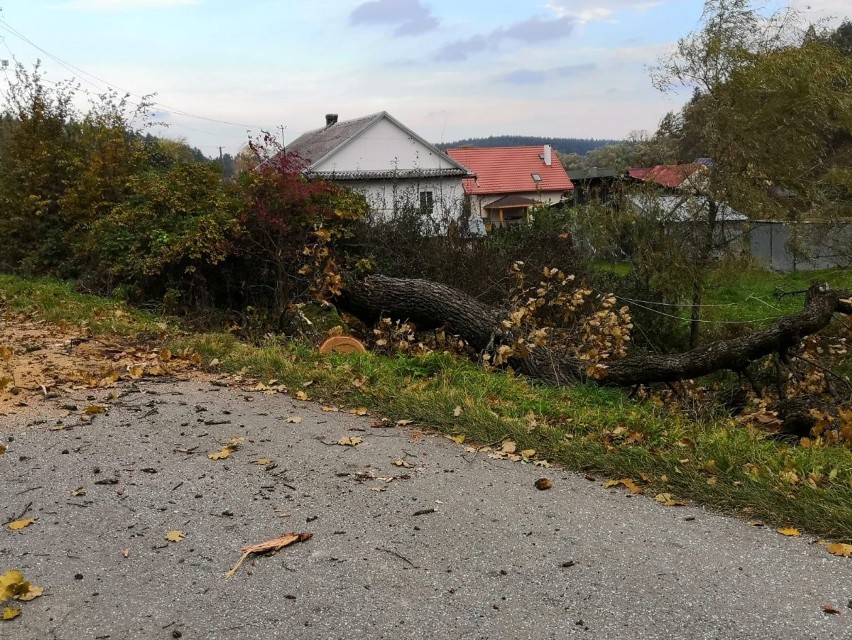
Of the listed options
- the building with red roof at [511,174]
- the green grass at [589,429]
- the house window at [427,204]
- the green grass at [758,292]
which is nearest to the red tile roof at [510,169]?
the building with red roof at [511,174]

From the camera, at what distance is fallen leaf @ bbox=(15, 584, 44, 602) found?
9.37 ft

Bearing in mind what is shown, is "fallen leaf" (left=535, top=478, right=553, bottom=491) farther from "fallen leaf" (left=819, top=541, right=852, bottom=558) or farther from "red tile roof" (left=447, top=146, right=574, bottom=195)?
"red tile roof" (left=447, top=146, right=574, bottom=195)

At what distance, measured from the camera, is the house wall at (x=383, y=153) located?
33.9m

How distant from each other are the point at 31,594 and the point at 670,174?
1409 centimetres

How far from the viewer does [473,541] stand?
3371mm

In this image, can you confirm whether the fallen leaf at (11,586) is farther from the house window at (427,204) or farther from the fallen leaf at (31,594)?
the house window at (427,204)

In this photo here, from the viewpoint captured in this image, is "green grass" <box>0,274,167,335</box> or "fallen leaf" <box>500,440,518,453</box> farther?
"green grass" <box>0,274,167,335</box>

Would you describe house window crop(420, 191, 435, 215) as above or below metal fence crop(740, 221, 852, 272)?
above

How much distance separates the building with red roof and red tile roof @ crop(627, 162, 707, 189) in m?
27.3

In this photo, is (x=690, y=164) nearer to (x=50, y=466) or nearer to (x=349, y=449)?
(x=349, y=449)


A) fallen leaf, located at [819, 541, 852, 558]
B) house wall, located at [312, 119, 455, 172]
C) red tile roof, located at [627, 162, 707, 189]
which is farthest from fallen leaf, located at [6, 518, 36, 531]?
house wall, located at [312, 119, 455, 172]

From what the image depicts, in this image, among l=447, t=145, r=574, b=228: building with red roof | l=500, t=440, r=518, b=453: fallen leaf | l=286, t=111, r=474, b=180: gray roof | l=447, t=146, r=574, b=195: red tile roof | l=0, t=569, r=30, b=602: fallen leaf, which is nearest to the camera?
l=0, t=569, r=30, b=602: fallen leaf

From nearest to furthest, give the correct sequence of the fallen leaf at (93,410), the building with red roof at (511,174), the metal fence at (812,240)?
Result: the fallen leaf at (93,410)
the metal fence at (812,240)
the building with red roof at (511,174)

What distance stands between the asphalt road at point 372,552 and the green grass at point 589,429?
217mm
